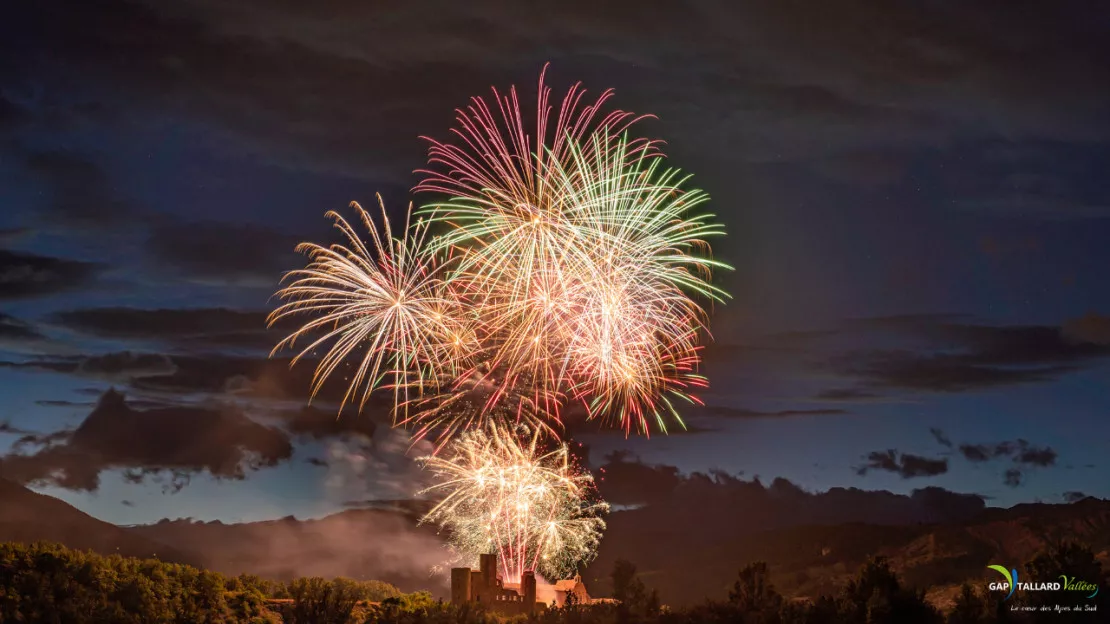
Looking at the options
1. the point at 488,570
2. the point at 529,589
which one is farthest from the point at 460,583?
the point at 529,589

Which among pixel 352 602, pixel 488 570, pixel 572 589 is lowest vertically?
pixel 572 589

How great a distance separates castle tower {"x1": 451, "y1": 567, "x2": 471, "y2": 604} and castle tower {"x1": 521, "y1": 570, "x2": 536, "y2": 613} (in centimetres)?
390

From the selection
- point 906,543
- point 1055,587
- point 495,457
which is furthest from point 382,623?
point 906,543

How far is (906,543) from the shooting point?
14350 centimetres

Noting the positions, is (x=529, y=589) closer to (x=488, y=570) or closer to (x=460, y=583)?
(x=488, y=570)

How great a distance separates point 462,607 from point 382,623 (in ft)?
20.5

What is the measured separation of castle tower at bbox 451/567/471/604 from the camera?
200 ft

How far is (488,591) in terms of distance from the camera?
203 feet

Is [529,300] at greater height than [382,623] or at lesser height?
greater

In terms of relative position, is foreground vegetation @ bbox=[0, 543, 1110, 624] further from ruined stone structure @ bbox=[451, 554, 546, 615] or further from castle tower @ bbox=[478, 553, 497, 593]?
castle tower @ bbox=[478, 553, 497, 593]

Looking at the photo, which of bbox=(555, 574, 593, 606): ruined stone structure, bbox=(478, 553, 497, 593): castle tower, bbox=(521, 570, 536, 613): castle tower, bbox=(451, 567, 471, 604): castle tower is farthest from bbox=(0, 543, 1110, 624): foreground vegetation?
bbox=(555, 574, 593, 606): ruined stone structure

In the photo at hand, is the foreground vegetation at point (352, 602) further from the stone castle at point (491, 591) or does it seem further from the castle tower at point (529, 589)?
the castle tower at point (529, 589)

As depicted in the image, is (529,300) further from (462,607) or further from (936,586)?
(936,586)

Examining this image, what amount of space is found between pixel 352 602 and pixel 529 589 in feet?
48.2
